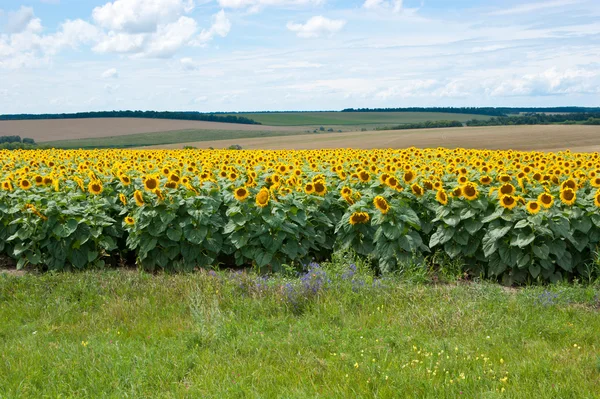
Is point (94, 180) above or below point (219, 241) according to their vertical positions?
Result: above

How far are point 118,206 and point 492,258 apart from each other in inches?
229

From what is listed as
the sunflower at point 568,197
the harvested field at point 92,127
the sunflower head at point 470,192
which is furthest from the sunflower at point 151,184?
the harvested field at point 92,127

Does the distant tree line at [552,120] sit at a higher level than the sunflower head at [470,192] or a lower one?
higher

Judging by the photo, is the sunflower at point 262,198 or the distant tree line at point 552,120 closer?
the sunflower at point 262,198

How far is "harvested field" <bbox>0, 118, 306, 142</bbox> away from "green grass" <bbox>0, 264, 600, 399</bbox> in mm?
68507

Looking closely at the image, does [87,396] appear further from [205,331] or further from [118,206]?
[118,206]

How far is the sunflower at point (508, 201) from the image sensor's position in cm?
778

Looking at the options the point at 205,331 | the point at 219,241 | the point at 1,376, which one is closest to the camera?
the point at 1,376

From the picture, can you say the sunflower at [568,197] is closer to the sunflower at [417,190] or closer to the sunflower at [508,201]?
the sunflower at [508,201]

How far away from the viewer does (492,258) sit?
307 inches

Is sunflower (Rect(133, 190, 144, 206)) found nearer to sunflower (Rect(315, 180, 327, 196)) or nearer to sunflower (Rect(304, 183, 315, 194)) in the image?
sunflower (Rect(304, 183, 315, 194))

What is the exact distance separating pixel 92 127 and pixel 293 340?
83.8 m

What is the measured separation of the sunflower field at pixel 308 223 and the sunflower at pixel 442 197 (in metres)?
0.01

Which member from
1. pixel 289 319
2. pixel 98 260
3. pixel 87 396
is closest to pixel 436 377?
pixel 289 319
